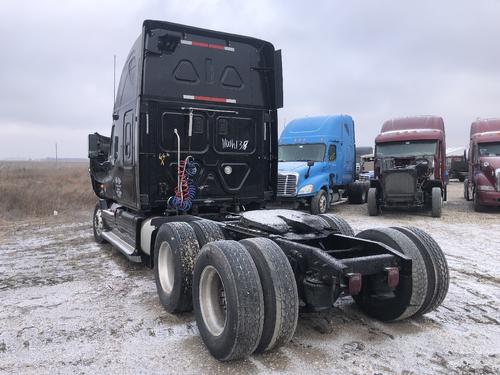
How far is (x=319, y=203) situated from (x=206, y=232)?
9.34 m

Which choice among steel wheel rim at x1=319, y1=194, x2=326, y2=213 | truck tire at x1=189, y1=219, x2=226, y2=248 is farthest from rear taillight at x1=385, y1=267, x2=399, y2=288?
steel wheel rim at x1=319, y1=194, x2=326, y2=213

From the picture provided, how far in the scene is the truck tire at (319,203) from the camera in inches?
533

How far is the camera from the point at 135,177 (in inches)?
240

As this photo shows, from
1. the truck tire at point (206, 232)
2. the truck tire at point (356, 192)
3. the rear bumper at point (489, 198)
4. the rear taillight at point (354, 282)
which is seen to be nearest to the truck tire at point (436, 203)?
the rear bumper at point (489, 198)

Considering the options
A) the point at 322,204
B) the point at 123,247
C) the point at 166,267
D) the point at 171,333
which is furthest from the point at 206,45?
the point at 322,204

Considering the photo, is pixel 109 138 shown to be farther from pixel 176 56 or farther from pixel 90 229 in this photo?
pixel 90 229

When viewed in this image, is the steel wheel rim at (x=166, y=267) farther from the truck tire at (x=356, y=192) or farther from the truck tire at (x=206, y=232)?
the truck tire at (x=356, y=192)

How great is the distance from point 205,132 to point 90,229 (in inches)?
242

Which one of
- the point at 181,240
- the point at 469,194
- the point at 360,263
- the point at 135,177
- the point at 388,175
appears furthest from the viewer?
the point at 469,194

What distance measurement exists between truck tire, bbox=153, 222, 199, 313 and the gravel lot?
0.18 meters

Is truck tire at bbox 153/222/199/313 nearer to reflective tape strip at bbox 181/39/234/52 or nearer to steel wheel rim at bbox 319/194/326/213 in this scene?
reflective tape strip at bbox 181/39/234/52

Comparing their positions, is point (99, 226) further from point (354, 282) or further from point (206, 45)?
point (354, 282)

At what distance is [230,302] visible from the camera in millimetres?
3334

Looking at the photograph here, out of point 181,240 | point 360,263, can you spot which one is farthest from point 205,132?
point 360,263
